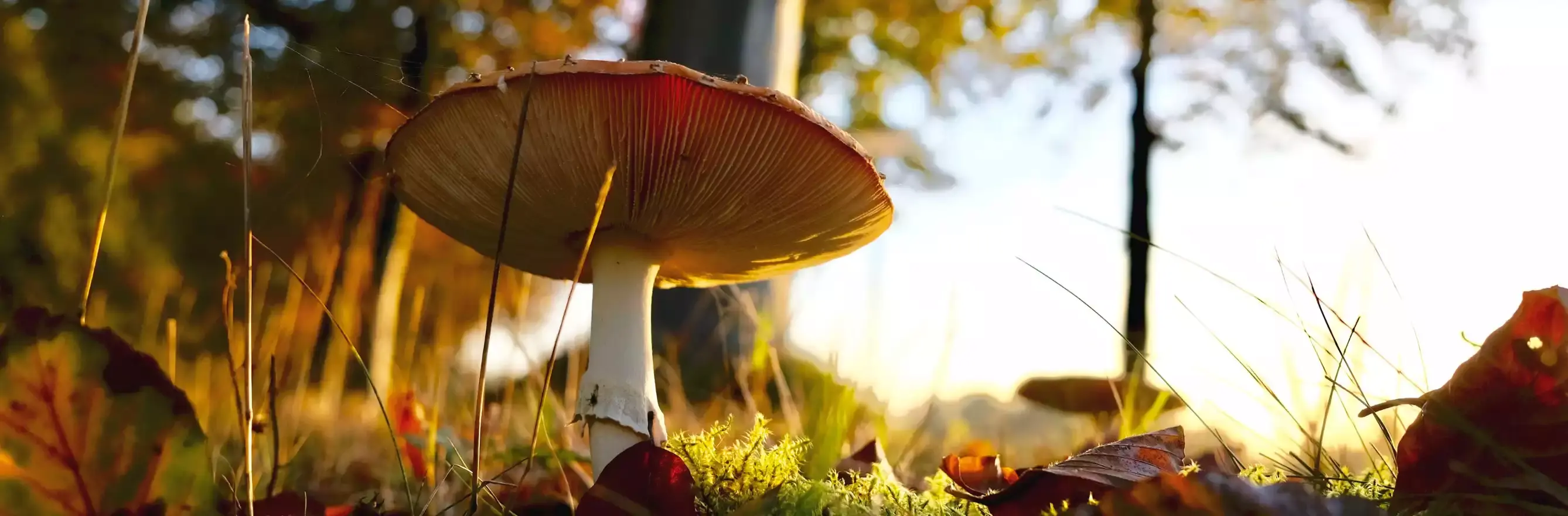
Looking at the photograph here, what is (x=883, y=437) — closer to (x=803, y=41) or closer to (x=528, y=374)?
(x=528, y=374)

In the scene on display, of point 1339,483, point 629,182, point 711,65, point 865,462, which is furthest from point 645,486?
point 711,65

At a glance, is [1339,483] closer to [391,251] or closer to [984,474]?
[984,474]

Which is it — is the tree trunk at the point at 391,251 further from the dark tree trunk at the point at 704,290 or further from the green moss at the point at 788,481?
the green moss at the point at 788,481

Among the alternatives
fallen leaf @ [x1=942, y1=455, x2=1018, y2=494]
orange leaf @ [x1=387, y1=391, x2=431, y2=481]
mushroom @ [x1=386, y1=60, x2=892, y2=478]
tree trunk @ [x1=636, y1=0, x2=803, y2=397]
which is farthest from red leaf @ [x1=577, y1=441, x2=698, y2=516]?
tree trunk @ [x1=636, y1=0, x2=803, y2=397]

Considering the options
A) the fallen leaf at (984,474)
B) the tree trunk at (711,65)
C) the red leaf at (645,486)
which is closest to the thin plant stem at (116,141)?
the red leaf at (645,486)

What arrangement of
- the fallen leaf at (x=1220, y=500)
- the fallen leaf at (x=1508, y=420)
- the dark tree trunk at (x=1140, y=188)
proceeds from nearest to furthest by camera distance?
Result: 1. the fallen leaf at (x=1220, y=500)
2. the fallen leaf at (x=1508, y=420)
3. the dark tree trunk at (x=1140, y=188)
